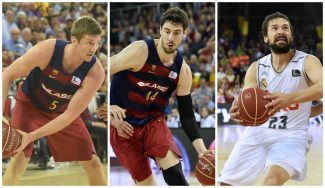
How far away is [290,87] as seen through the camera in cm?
380

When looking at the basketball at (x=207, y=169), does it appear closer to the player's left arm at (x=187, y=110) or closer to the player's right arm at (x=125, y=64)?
the player's left arm at (x=187, y=110)

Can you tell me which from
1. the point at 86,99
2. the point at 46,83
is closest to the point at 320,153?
the point at 86,99

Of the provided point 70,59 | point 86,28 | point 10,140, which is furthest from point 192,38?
point 10,140

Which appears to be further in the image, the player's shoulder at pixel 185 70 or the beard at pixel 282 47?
the player's shoulder at pixel 185 70

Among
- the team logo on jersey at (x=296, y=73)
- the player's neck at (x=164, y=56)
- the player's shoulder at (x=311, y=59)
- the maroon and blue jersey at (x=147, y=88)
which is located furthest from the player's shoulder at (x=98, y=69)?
the player's shoulder at (x=311, y=59)

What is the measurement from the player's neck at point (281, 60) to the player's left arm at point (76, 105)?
4.42 feet

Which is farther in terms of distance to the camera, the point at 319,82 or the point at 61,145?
the point at 61,145

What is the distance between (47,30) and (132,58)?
0.76 metres

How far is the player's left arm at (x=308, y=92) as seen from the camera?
364 centimetres

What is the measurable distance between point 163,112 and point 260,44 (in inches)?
→ 38.7

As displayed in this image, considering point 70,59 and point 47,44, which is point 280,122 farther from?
point 47,44

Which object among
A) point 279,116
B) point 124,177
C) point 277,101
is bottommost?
point 124,177

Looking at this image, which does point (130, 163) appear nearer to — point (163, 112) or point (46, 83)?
point (163, 112)

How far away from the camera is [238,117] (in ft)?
12.0
